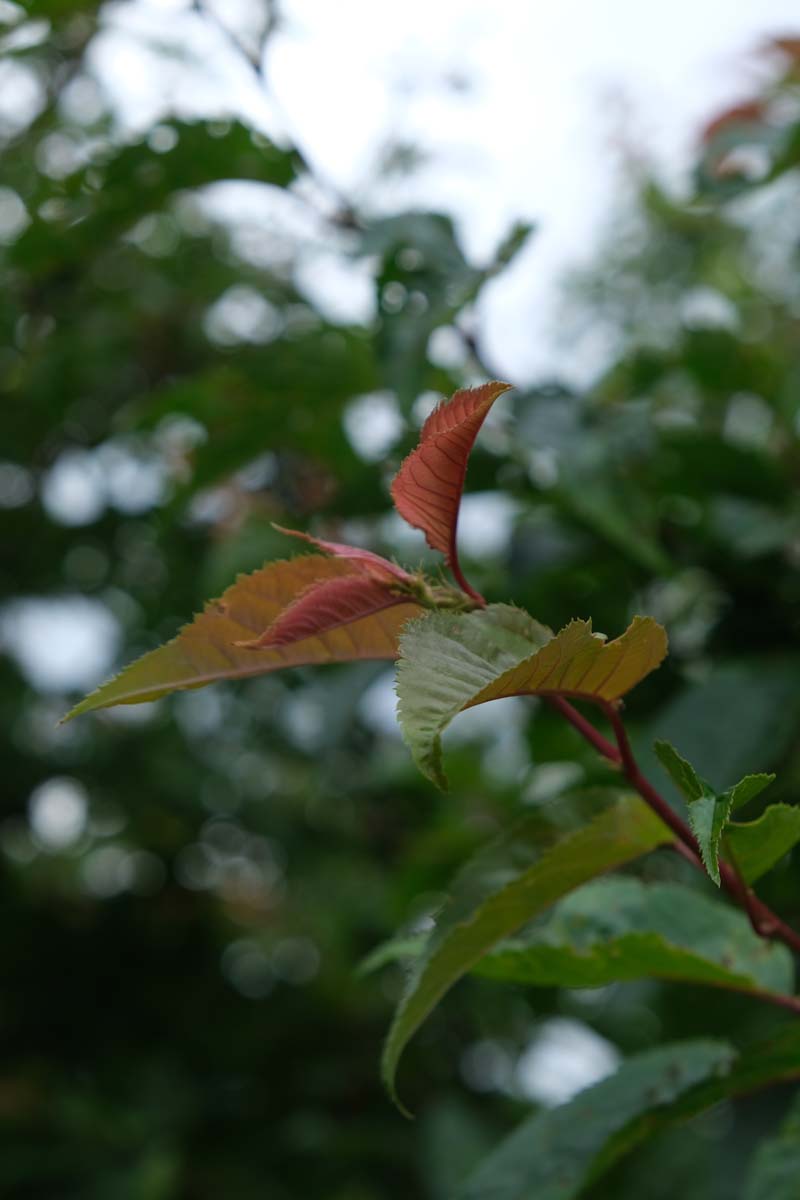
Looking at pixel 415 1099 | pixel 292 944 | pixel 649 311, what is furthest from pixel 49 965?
pixel 649 311

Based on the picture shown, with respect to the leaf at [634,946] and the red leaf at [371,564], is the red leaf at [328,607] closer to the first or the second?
the red leaf at [371,564]

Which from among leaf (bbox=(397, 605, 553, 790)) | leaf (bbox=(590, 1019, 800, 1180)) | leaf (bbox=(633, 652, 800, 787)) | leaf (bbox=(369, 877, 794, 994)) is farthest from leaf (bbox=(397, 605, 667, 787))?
leaf (bbox=(633, 652, 800, 787))

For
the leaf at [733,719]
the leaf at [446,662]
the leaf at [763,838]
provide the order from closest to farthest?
the leaf at [446,662] < the leaf at [763,838] < the leaf at [733,719]

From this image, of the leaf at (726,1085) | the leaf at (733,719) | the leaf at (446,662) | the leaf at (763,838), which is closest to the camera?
the leaf at (446,662)

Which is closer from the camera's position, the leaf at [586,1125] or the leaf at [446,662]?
the leaf at [446,662]

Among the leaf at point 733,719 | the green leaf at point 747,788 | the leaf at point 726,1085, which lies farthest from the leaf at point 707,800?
the leaf at point 733,719

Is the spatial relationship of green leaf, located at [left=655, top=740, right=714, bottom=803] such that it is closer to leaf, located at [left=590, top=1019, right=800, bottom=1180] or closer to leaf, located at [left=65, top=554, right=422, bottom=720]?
leaf, located at [left=65, top=554, right=422, bottom=720]

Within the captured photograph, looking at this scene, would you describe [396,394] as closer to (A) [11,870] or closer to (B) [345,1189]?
(B) [345,1189]
